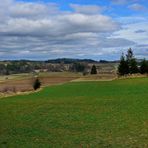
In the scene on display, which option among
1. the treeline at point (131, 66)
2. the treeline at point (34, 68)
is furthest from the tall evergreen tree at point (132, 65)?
the treeline at point (34, 68)

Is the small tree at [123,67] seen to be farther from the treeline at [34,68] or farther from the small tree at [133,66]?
the treeline at [34,68]

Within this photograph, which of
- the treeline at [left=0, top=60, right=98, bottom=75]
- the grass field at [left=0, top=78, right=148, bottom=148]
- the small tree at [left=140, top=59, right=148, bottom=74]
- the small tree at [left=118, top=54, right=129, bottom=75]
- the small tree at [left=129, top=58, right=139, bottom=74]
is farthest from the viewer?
the treeline at [left=0, top=60, right=98, bottom=75]

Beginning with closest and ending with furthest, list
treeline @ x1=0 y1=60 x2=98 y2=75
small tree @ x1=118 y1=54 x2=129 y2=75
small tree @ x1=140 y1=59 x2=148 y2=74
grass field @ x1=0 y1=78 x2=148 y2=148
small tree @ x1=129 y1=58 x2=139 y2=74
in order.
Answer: grass field @ x1=0 y1=78 x2=148 y2=148 → small tree @ x1=140 y1=59 x2=148 y2=74 → small tree @ x1=118 y1=54 x2=129 y2=75 → small tree @ x1=129 y1=58 x2=139 y2=74 → treeline @ x1=0 y1=60 x2=98 y2=75

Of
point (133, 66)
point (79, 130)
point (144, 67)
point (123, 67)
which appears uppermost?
point (133, 66)

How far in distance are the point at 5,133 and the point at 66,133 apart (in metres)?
2.65

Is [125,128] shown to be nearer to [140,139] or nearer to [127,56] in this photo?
[140,139]

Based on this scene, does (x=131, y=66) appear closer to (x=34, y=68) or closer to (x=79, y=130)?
(x=34, y=68)

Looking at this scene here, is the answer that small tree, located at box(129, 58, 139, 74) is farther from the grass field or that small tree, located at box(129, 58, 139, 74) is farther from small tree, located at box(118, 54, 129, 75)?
the grass field

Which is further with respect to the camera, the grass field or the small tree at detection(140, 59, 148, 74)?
the small tree at detection(140, 59, 148, 74)

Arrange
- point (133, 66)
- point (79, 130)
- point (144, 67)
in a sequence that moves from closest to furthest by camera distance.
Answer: point (79, 130), point (144, 67), point (133, 66)

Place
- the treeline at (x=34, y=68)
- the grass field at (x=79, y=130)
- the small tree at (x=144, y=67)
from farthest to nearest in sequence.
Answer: the treeline at (x=34, y=68) < the small tree at (x=144, y=67) < the grass field at (x=79, y=130)

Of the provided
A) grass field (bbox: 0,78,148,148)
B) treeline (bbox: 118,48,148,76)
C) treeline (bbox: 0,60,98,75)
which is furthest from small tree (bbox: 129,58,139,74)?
grass field (bbox: 0,78,148,148)

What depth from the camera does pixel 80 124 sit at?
20453 millimetres

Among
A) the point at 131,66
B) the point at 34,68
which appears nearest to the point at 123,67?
the point at 131,66
